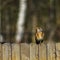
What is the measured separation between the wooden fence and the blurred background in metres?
4.62

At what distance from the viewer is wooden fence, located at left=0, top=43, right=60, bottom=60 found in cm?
434

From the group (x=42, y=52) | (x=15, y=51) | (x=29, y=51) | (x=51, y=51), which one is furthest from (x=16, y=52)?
(x=51, y=51)

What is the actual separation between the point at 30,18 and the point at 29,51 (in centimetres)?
526

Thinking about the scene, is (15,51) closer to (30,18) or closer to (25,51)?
(25,51)

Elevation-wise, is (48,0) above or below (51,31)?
above

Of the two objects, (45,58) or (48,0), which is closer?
(45,58)

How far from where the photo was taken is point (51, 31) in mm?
9539

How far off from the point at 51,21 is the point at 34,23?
1.70 ft

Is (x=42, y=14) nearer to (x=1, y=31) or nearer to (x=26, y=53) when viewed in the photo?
(x=1, y=31)

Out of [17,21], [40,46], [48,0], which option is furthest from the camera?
[48,0]

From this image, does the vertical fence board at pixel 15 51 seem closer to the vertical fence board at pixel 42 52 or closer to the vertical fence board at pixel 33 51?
the vertical fence board at pixel 33 51

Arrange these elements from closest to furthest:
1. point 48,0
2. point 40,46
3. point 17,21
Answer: point 40,46 < point 17,21 < point 48,0

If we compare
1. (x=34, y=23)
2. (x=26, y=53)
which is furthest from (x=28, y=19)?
(x=26, y=53)

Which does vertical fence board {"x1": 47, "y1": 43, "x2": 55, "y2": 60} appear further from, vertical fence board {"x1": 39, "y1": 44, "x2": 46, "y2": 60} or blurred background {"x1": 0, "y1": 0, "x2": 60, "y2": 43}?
blurred background {"x1": 0, "y1": 0, "x2": 60, "y2": 43}
